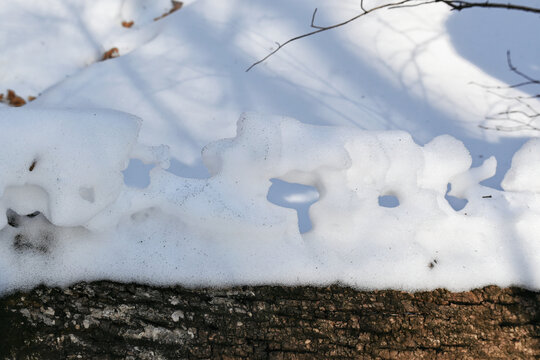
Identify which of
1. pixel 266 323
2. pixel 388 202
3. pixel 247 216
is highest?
pixel 247 216

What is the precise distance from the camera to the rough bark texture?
1302 mm

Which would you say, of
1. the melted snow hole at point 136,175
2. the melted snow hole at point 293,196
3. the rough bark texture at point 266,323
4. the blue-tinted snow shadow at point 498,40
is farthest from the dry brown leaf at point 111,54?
the blue-tinted snow shadow at point 498,40

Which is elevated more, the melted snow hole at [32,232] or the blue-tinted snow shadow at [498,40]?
the blue-tinted snow shadow at [498,40]

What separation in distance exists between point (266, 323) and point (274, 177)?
470 mm

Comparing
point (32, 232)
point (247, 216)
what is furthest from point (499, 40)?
point (32, 232)

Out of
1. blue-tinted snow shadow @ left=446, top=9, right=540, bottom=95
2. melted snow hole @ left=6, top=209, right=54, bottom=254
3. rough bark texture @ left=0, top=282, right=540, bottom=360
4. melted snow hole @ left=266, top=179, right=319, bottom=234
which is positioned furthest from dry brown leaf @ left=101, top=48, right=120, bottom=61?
blue-tinted snow shadow @ left=446, top=9, right=540, bottom=95

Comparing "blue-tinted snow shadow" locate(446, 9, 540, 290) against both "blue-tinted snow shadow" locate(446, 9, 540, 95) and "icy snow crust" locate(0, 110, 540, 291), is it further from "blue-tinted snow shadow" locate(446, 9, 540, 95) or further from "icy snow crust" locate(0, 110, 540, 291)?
"icy snow crust" locate(0, 110, 540, 291)

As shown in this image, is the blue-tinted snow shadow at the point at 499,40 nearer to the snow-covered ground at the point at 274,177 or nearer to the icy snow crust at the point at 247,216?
the snow-covered ground at the point at 274,177

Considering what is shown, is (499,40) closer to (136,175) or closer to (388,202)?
(388,202)

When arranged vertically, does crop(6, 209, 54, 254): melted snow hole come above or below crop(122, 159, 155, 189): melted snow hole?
above

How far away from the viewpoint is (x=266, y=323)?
137 centimetres

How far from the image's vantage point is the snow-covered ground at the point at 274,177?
1.32 m

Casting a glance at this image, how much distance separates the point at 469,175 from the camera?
173 cm

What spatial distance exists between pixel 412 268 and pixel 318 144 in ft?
1.70
